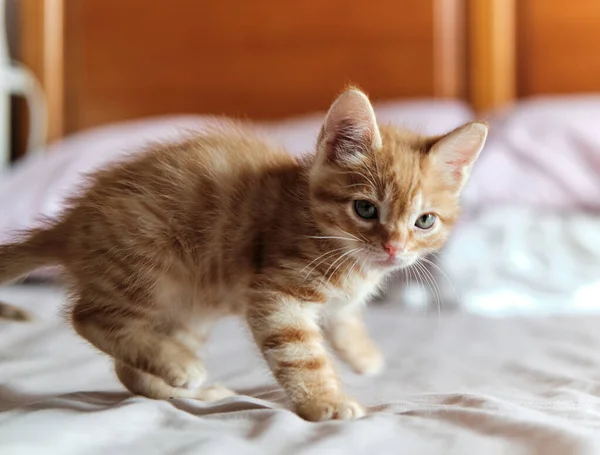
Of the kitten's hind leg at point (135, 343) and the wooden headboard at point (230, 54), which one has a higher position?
the wooden headboard at point (230, 54)

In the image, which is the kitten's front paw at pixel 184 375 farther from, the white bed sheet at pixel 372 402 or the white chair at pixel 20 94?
the white chair at pixel 20 94

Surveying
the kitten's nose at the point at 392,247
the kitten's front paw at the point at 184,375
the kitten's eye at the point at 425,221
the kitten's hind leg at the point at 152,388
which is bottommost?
the kitten's hind leg at the point at 152,388

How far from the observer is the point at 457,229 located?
207 centimetres

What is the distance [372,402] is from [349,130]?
1.45ft

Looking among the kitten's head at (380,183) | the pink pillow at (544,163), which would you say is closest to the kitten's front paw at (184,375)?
the kitten's head at (380,183)

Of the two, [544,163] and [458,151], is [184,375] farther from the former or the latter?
[544,163]

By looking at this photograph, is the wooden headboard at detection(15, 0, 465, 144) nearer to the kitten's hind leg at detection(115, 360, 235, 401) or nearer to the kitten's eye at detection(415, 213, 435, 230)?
the kitten's eye at detection(415, 213, 435, 230)

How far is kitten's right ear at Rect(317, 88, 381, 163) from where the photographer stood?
1.11m

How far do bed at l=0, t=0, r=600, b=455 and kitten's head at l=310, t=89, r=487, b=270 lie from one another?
250mm

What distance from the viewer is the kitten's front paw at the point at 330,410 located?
988 mm

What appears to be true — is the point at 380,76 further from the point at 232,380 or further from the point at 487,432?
the point at 487,432

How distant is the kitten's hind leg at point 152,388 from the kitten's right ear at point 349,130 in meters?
0.44

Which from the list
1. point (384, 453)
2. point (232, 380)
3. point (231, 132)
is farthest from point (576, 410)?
point (231, 132)

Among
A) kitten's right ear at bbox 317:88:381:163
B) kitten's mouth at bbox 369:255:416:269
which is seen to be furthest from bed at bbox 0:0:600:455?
kitten's right ear at bbox 317:88:381:163
